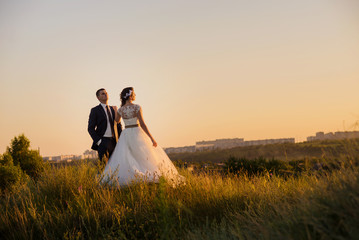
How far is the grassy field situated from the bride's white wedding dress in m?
0.39

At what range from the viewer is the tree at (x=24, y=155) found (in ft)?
38.9

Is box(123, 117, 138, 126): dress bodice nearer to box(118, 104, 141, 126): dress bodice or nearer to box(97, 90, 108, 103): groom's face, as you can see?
box(118, 104, 141, 126): dress bodice

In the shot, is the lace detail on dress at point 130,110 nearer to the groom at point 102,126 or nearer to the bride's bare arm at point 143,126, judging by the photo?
the bride's bare arm at point 143,126

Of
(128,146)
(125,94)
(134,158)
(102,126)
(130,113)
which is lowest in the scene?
(134,158)

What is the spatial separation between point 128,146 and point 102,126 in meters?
1.47

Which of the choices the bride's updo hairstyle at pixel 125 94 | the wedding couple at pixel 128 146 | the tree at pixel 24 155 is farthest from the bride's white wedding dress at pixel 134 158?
the tree at pixel 24 155

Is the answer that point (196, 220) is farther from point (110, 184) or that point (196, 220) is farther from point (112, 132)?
point (112, 132)

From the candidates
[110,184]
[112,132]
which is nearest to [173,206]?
[110,184]

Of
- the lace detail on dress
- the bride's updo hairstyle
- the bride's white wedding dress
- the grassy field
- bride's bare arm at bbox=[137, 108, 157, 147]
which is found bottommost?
the grassy field

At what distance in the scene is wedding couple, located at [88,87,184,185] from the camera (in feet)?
23.4

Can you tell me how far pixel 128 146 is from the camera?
764 cm

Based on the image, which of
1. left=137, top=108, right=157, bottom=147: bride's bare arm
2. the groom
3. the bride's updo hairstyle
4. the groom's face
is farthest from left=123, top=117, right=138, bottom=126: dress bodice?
the groom's face

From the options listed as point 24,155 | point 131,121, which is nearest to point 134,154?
point 131,121

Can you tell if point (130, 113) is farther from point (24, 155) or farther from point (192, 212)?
point (24, 155)
